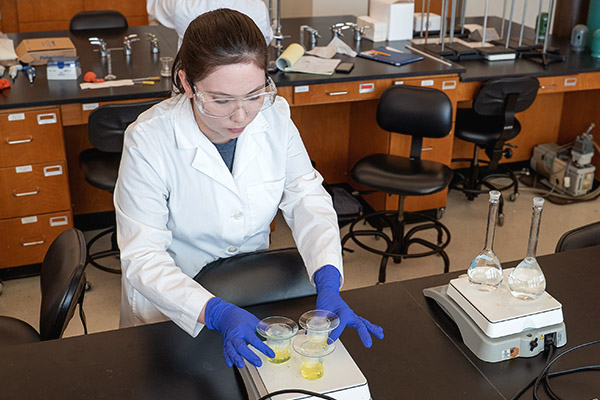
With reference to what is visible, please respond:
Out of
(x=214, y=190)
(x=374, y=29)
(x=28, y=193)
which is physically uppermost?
(x=374, y=29)

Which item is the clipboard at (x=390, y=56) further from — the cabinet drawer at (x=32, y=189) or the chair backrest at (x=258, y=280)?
the chair backrest at (x=258, y=280)

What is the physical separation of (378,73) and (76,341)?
92.0 inches

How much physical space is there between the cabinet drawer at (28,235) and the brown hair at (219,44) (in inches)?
71.5

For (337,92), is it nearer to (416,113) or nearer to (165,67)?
(416,113)

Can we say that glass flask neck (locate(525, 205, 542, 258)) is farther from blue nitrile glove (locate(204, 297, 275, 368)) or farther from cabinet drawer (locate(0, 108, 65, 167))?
cabinet drawer (locate(0, 108, 65, 167))

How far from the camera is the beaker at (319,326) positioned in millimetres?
1318

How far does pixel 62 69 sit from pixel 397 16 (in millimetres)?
1943

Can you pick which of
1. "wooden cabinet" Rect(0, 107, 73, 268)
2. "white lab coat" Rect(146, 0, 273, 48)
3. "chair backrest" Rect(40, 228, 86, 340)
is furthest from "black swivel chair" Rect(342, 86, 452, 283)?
"chair backrest" Rect(40, 228, 86, 340)

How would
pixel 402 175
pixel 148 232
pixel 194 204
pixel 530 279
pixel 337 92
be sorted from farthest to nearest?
pixel 337 92, pixel 402 175, pixel 194 204, pixel 148 232, pixel 530 279

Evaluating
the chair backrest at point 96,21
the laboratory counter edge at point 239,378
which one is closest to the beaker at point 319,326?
the laboratory counter edge at point 239,378

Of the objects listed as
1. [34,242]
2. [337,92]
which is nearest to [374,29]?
[337,92]

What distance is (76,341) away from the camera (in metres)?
1.47

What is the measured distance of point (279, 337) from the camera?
4.27 ft

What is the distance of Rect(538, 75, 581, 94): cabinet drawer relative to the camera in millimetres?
3664
